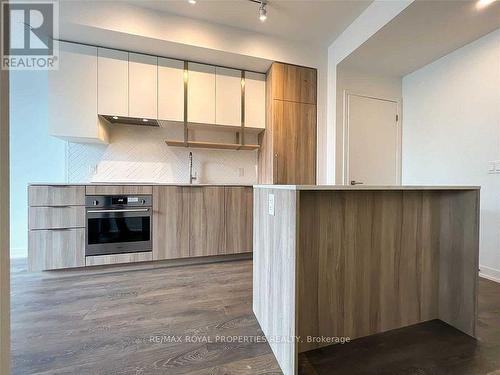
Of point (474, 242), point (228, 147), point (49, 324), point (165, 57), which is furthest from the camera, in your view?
point (228, 147)

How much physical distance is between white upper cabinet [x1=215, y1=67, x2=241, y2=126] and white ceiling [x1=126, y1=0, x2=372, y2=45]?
54 cm

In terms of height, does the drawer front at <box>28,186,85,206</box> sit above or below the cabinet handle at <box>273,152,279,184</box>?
below

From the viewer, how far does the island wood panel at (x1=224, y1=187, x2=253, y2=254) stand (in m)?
2.75

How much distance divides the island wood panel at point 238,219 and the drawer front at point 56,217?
4.99 ft

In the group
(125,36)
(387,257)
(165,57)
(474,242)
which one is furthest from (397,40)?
(125,36)

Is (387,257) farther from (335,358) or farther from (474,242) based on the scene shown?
(335,358)

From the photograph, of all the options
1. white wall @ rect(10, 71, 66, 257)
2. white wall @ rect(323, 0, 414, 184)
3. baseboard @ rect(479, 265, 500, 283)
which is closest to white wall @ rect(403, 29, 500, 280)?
baseboard @ rect(479, 265, 500, 283)

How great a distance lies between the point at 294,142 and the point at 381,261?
1.95m

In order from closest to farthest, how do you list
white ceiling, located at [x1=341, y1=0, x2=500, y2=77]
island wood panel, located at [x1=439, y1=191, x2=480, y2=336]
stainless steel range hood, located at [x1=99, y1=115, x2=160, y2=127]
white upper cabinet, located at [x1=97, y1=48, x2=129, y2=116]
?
island wood panel, located at [x1=439, y1=191, x2=480, y2=336], white ceiling, located at [x1=341, y1=0, x2=500, y2=77], white upper cabinet, located at [x1=97, y1=48, x2=129, y2=116], stainless steel range hood, located at [x1=99, y1=115, x2=160, y2=127]

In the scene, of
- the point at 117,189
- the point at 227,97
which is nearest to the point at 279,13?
the point at 227,97

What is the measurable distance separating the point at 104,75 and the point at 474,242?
3.65 m

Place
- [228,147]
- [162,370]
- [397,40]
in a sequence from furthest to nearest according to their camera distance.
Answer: [228,147] < [397,40] < [162,370]

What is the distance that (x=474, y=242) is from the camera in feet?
4.54

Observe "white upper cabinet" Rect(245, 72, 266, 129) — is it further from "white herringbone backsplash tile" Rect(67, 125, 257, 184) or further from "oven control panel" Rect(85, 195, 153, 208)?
"oven control panel" Rect(85, 195, 153, 208)
